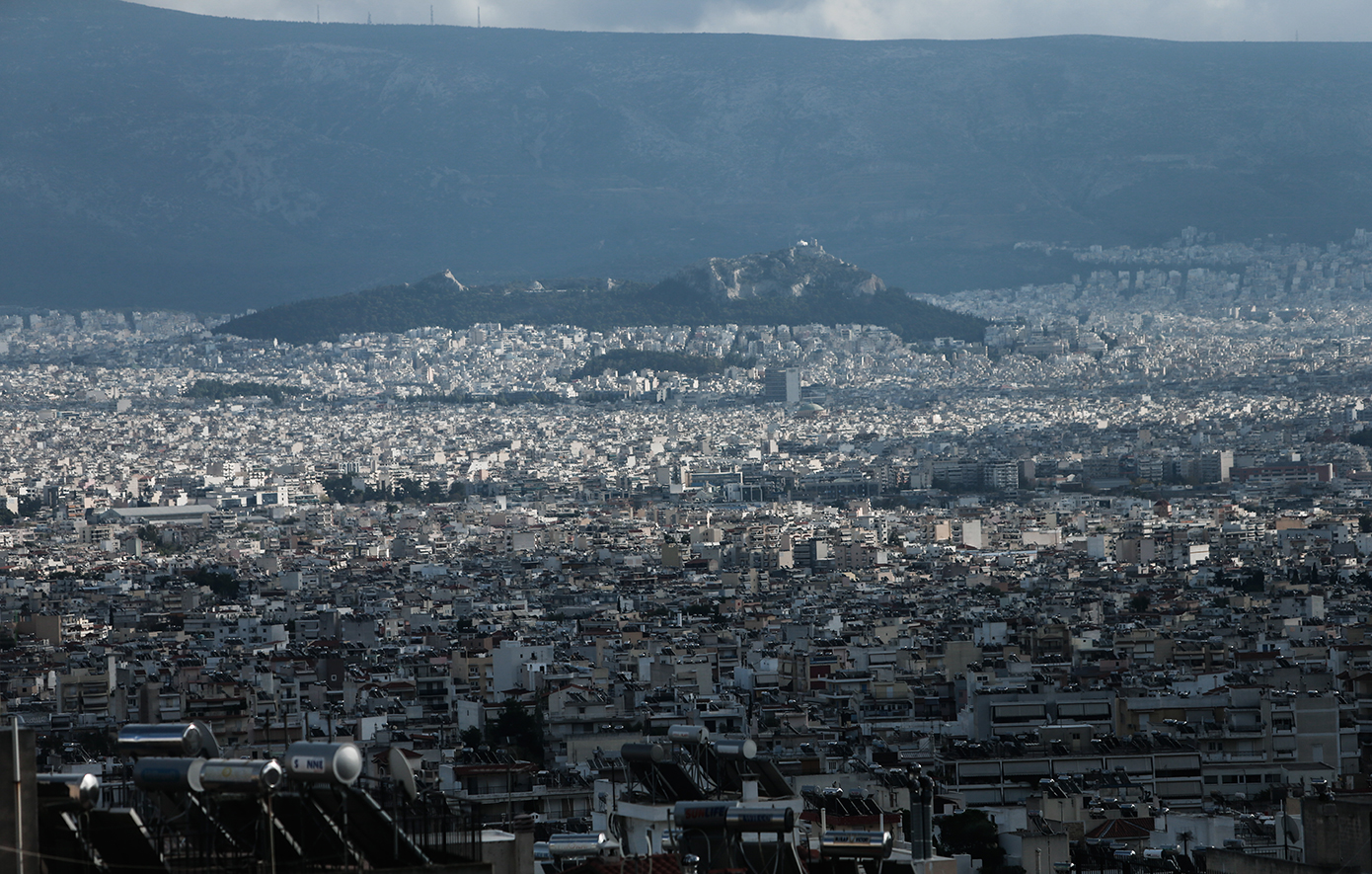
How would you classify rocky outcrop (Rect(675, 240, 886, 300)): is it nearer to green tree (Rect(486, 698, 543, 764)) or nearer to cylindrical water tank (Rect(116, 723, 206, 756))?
green tree (Rect(486, 698, 543, 764))

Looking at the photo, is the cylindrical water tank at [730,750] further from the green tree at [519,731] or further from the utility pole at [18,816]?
the green tree at [519,731]

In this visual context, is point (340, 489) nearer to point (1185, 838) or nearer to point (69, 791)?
point (1185, 838)

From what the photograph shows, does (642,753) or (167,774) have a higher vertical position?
(167,774)

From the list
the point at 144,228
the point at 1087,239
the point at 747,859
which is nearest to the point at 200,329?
the point at 144,228

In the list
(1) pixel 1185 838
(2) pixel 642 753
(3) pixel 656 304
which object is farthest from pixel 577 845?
(3) pixel 656 304

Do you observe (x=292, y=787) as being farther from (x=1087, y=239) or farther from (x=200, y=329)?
(x=1087, y=239)

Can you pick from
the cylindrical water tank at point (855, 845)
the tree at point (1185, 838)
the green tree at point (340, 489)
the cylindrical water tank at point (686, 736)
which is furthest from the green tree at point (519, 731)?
the green tree at point (340, 489)
